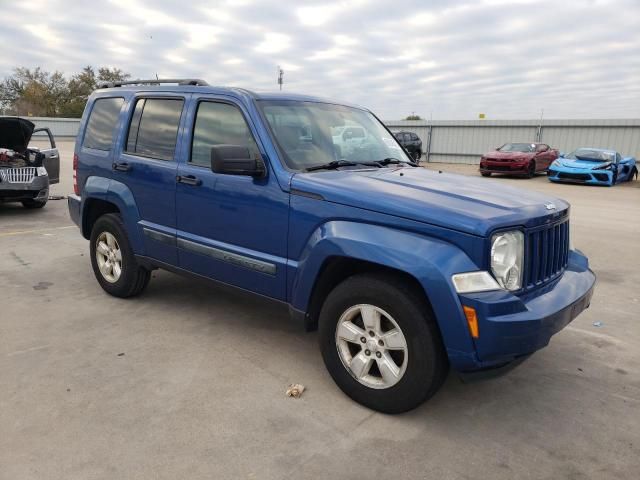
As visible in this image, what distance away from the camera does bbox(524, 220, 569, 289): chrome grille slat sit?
2838 mm

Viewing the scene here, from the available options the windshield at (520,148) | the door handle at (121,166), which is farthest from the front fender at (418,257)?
the windshield at (520,148)

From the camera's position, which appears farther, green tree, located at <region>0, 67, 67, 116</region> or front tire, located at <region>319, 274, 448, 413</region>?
A: green tree, located at <region>0, 67, 67, 116</region>

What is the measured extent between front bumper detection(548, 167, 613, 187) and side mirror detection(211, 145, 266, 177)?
1725cm

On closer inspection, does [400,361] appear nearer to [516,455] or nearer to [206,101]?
[516,455]

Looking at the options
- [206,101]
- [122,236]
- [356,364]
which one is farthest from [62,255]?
[356,364]

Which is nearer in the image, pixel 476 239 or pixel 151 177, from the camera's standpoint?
pixel 476 239

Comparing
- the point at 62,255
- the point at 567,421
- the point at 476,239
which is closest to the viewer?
the point at 476,239

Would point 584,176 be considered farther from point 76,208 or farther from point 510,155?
point 76,208

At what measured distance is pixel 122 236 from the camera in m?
4.59

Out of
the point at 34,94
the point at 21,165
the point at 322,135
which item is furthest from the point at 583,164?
the point at 34,94

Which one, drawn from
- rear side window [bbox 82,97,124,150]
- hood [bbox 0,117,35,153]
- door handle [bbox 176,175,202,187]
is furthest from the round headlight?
hood [bbox 0,117,35,153]

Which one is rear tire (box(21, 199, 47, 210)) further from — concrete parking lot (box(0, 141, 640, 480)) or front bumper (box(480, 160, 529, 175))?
front bumper (box(480, 160, 529, 175))

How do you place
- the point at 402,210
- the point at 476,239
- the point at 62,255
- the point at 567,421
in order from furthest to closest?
the point at 62,255, the point at 567,421, the point at 402,210, the point at 476,239

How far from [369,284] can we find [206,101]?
2053mm
